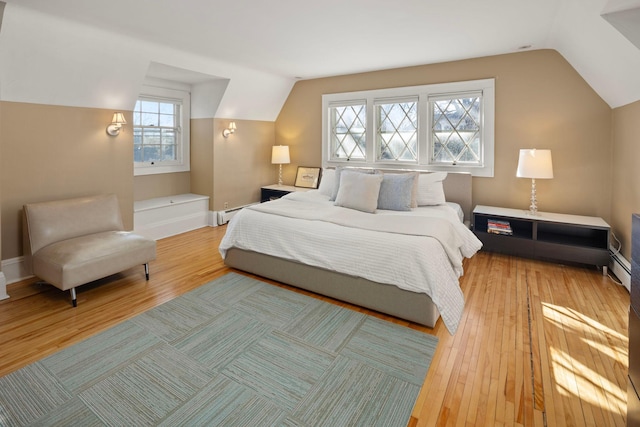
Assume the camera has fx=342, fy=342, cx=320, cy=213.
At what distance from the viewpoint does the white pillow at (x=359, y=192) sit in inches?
143

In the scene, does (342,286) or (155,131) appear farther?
(155,131)

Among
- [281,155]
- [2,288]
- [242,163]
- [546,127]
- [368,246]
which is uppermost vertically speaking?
[546,127]

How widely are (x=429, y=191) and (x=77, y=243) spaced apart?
11.9ft

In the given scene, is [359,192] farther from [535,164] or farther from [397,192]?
[535,164]

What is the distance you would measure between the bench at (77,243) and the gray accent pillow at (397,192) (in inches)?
96.5

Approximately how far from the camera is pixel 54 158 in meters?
3.50

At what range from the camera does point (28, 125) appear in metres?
3.29

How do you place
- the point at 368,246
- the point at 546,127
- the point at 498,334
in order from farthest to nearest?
the point at 546,127, the point at 368,246, the point at 498,334

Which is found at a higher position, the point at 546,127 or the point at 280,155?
the point at 546,127

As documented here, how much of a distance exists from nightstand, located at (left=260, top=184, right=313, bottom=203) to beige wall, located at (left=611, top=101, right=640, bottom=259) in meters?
4.05

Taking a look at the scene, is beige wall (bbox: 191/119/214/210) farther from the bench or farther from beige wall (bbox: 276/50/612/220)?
beige wall (bbox: 276/50/612/220)

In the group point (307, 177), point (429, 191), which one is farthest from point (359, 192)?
point (307, 177)

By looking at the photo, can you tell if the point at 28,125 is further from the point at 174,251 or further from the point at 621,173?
the point at 621,173

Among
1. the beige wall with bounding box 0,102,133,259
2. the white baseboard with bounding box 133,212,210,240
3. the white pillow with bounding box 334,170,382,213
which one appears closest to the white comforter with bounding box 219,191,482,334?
the white pillow with bounding box 334,170,382,213
